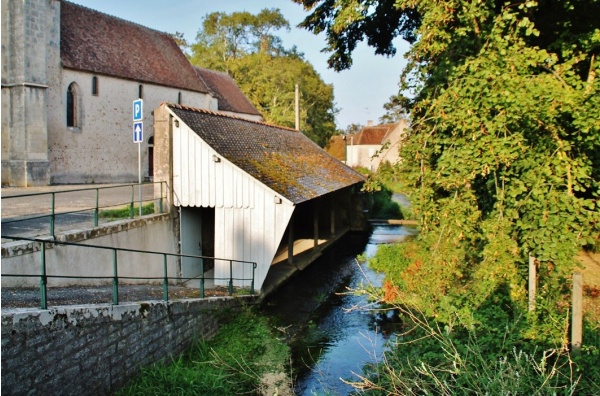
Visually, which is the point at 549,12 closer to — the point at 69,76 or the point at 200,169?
the point at 200,169

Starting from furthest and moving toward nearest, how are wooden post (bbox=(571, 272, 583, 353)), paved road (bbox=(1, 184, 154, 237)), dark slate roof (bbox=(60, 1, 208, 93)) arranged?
dark slate roof (bbox=(60, 1, 208, 93)), paved road (bbox=(1, 184, 154, 237)), wooden post (bbox=(571, 272, 583, 353))

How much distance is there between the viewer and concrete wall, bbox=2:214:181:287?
7.66m

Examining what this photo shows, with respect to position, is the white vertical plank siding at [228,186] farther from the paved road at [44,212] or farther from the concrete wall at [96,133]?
the concrete wall at [96,133]

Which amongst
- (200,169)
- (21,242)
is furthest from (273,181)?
(21,242)

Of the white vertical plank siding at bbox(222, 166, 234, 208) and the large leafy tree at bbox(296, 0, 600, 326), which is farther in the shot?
the white vertical plank siding at bbox(222, 166, 234, 208)

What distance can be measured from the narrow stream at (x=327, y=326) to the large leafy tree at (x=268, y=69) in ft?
82.4

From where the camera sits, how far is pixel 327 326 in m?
11.4

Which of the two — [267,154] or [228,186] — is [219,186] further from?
[267,154]

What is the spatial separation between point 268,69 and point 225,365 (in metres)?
35.5

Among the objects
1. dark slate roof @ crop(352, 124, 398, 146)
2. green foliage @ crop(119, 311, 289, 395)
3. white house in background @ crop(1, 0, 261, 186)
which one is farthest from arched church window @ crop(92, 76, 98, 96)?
dark slate roof @ crop(352, 124, 398, 146)

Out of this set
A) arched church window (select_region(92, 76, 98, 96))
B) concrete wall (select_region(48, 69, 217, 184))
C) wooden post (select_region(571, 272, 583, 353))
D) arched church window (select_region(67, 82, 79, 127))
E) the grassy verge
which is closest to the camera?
wooden post (select_region(571, 272, 583, 353))

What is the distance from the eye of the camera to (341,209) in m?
26.9

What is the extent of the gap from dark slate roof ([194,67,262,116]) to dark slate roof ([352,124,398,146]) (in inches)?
1052

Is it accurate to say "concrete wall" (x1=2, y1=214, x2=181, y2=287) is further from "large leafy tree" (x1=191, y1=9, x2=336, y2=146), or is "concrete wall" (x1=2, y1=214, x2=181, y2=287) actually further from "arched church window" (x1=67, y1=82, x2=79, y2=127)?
"large leafy tree" (x1=191, y1=9, x2=336, y2=146)
